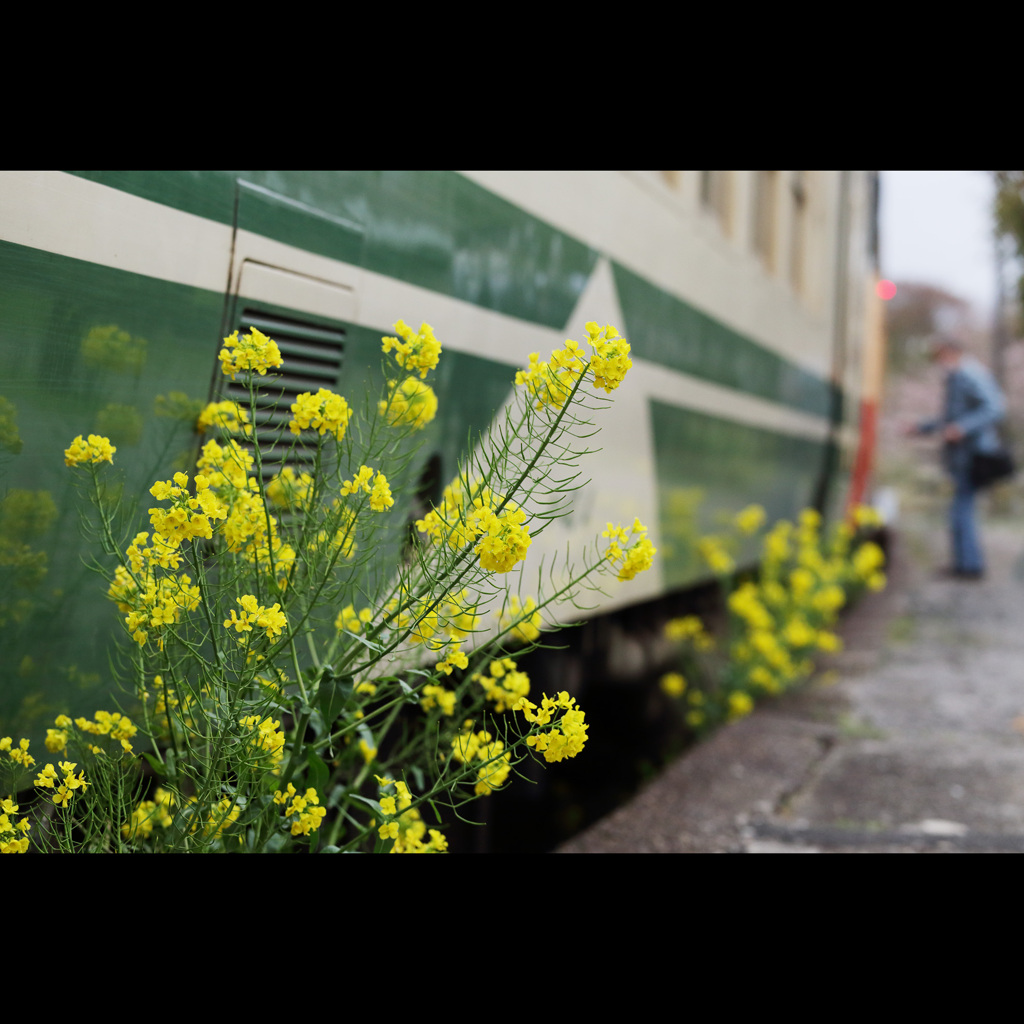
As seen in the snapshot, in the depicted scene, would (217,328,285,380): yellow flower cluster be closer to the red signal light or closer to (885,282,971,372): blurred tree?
the red signal light

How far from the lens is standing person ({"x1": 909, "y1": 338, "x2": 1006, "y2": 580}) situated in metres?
7.08

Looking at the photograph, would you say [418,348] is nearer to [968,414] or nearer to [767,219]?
[767,219]

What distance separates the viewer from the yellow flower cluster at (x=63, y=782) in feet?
4.42

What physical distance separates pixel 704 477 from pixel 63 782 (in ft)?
8.56

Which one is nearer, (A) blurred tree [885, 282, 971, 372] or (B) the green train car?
(B) the green train car

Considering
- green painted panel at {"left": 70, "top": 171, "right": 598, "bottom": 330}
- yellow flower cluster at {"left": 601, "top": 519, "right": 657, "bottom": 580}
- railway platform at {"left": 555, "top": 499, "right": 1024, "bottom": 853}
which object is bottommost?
railway platform at {"left": 555, "top": 499, "right": 1024, "bottom": 853}

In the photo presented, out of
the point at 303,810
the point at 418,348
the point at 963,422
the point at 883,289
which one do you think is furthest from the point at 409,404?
the point at 883,289

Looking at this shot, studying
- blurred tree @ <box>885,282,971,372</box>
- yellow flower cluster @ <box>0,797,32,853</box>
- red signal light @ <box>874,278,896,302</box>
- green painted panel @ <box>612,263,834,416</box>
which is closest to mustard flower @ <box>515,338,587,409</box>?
yellow flower cluster @ <box>0,797,32,853</box>

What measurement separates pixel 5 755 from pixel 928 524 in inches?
501

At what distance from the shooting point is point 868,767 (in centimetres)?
338

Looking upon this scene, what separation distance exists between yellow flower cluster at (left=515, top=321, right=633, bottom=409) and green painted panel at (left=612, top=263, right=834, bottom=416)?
148 cm

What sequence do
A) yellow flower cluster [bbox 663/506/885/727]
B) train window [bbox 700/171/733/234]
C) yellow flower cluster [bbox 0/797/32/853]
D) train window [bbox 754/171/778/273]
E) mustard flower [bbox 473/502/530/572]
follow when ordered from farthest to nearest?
train window [bbox 754/171/778/273] → yellow flower cluster [bbox 663/506/885/727] → train window [bbox 700/171/733/234] → yellow flower cluster [bbox 0/797/32/853] → mustard flower [bbox 473/502/530/572]
